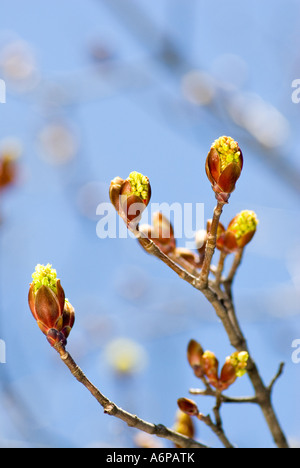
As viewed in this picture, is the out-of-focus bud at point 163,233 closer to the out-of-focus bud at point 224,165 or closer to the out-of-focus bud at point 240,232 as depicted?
the out-of-focus bud at point 240,232

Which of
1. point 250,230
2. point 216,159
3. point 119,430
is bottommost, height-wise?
point 119,430

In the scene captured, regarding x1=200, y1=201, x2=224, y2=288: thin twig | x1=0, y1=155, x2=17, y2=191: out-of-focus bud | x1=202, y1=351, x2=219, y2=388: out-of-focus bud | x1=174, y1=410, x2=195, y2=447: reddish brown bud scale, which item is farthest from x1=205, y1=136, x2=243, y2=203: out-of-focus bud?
x1=0, y1=155, x2=17, y2=191: out-of-focus bud

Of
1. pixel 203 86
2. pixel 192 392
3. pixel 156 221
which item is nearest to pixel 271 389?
pixel 192 392

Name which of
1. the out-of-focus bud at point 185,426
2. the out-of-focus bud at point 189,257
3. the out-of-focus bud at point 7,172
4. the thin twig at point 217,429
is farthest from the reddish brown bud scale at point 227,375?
the out-of-focus bud at point 7,172

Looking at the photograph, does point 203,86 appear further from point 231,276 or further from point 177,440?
point 177,440

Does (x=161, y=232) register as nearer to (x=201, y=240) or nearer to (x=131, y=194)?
(x=201, y=240)
